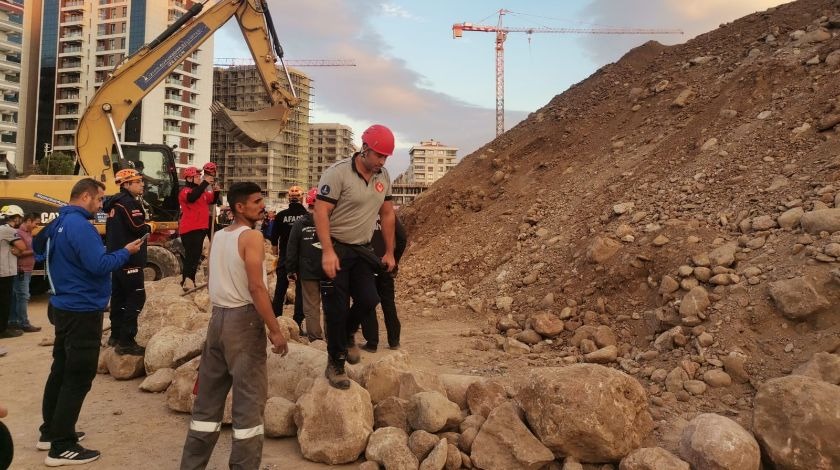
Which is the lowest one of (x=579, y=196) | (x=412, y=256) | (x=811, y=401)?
(x=811, y=401)

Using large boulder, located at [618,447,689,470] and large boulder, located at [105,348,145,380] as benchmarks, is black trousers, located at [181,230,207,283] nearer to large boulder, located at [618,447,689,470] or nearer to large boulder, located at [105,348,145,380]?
large boulder, located at [105,348,145,380]

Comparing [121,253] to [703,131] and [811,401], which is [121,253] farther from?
[703,131]

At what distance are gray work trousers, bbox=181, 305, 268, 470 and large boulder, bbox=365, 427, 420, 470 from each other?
0.71 meters

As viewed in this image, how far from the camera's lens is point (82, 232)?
3.54m

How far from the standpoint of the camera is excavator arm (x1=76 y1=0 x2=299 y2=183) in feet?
33.6

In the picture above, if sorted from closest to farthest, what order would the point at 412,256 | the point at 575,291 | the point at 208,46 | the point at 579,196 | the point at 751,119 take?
the point at 575,291 < the point at 751,119 < the point at 579,196 < the point at 412,256 < the point at 208,46

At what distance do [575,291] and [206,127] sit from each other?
6241cm

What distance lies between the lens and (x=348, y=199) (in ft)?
12.9

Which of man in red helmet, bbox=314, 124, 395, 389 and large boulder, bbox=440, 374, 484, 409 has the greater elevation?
man in red helmet, bbox=314, 124, 395, 389

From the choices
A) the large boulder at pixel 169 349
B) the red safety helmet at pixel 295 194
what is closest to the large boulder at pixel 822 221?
the red safety helmet at pixel 295 194

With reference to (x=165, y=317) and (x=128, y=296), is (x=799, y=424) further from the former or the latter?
(x=165, y=317)

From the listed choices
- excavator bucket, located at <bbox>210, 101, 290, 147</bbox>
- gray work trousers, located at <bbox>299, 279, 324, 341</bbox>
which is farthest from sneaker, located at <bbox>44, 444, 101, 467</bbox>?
excavator bucket, located at <bbox>210, 101, 290, 147</bbox>

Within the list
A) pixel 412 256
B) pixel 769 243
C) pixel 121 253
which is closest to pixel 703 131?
pixel 769 243

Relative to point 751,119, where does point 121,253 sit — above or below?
below
